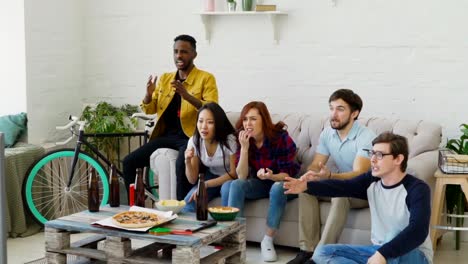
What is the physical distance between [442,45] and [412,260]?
2139 mm

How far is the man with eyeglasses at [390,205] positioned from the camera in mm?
3646

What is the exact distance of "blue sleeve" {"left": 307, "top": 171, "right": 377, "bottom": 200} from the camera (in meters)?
3.99

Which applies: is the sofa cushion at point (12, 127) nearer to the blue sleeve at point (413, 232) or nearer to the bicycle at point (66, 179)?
the bicycle at point (66, 179)

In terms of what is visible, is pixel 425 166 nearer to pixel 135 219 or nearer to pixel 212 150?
pixel 212 150

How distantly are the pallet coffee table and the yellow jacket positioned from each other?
46.8 inches

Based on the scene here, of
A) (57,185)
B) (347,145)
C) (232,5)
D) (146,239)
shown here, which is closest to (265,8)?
(232,5)

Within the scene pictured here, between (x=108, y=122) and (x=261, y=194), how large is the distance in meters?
1.75

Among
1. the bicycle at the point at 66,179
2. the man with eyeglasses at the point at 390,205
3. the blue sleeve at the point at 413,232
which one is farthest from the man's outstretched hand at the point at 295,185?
the bicycle at the point at 66,179

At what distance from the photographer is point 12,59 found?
6121 mm

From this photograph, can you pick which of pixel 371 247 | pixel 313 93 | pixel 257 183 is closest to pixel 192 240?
pixel 371 247

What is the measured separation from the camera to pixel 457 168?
4805 millimetres

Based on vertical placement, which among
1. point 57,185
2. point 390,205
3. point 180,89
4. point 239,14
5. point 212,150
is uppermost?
point 239,14

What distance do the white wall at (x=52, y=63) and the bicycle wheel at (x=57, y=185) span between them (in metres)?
0.36

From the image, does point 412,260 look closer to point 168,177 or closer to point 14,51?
point 168,177
